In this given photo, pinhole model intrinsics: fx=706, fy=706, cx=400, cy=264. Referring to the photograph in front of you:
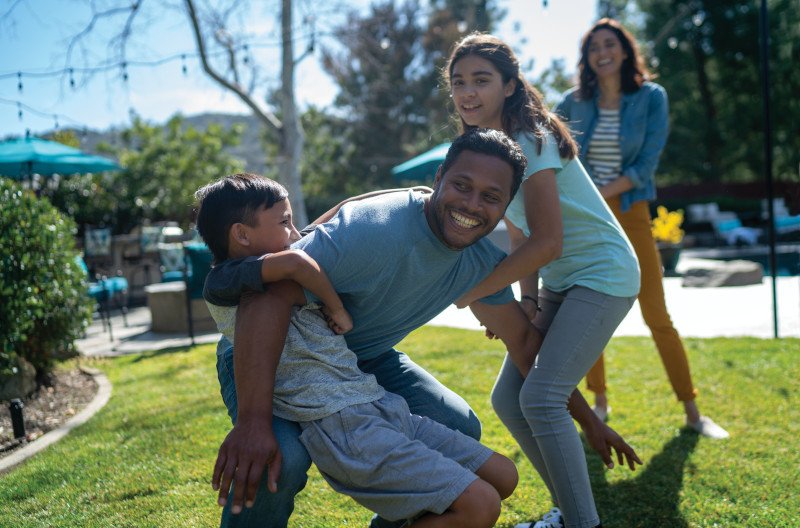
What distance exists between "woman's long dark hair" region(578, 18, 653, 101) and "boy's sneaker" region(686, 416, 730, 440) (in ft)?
6.12

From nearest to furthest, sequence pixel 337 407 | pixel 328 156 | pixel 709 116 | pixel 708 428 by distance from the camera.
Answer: pixel 337 407, pixel 708 428, pixel 709 116, pixel 328 156

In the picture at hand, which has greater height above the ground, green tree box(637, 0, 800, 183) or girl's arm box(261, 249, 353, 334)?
green tree box(637, 0, 800, 183)

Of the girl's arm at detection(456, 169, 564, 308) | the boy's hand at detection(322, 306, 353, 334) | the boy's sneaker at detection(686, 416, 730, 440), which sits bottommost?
the boy's sneaker at detection(686, 416, 730, 440)

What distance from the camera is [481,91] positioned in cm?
260

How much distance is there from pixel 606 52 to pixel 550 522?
2454 mm

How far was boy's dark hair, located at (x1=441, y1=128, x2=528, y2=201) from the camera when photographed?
2.13 m

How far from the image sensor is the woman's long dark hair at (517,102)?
2535 mm

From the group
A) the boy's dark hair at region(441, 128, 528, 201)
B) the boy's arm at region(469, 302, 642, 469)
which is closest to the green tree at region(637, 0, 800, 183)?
the boy's arm at region(469, 302, 642, 469)

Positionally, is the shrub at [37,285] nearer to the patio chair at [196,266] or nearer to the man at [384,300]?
the patio chair at [196,266]

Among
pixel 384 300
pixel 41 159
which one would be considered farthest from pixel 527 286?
pixel 41 159

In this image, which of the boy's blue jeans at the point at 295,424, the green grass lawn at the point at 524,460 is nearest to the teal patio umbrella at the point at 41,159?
the green grass lawn at the point at 524,460

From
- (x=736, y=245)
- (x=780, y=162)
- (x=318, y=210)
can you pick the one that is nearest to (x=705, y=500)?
(x=736, y=245)

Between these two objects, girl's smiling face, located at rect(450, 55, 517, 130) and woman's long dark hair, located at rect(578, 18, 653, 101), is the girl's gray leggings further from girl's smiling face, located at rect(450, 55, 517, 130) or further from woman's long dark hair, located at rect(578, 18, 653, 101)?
woman's long dark hair, located at rect(578, 18, 653, 101)

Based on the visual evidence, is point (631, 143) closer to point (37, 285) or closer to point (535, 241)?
point (535, 241)
